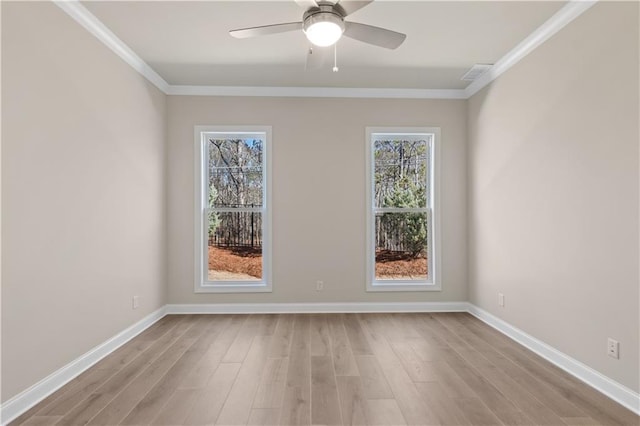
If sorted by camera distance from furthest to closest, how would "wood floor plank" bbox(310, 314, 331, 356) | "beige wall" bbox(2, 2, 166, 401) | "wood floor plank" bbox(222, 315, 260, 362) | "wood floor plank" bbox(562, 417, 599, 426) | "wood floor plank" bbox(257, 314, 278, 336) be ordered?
"wood floor plank" bbox(257, 314, 278, 336) < "wood floor plank" bbox(310, 314, 331, 356) < "wood floor plank" bbox(222, 315, 260, 362) < "beige wall" bbox(2, 2, 166, 401) < "wood floor plank" bbox(562, 417, 599, 426)

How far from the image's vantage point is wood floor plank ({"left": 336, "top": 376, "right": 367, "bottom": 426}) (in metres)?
2.07

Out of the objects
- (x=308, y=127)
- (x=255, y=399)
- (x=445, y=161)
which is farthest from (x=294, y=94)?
(x=255, y=399)

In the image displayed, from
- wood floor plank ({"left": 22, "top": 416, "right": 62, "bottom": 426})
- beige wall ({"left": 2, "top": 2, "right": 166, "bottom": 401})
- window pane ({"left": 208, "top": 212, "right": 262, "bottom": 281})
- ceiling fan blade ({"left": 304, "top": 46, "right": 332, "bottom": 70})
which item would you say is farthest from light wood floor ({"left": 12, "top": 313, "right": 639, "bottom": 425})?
ceiling fan blade ({"left": 304, "top": 46, "right": 332, "bottom": 70})

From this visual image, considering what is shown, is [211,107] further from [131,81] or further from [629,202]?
[629,202]

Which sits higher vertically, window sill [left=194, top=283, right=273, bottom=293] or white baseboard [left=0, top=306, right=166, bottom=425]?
window sill [left=194, top=283, right=273, bottom=293]

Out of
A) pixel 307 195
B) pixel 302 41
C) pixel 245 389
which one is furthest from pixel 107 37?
pixel 245 389

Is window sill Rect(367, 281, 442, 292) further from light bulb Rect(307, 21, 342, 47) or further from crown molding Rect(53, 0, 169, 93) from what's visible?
crown molding Rect(53, 0, 169, 93)

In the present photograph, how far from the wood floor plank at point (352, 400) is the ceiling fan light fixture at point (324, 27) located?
2.30 meters

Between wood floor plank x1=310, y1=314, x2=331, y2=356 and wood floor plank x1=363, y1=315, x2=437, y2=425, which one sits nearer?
wood floor plank x1=363, y1=315, x2=437, y2=425

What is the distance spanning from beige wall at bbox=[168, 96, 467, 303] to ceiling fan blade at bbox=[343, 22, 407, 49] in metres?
2.01

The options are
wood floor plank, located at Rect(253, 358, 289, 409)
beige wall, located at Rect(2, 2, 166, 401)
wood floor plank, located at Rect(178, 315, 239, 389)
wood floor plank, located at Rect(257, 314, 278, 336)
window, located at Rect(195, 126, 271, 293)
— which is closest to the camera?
beige wall, located at Rect(2, 2, 166, 401)

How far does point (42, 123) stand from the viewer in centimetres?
238

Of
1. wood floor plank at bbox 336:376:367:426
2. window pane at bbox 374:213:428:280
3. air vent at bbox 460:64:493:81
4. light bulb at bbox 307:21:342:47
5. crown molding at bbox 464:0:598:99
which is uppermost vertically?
air vent at bbox 460:64:493:81

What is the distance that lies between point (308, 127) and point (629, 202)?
3.24 metres
